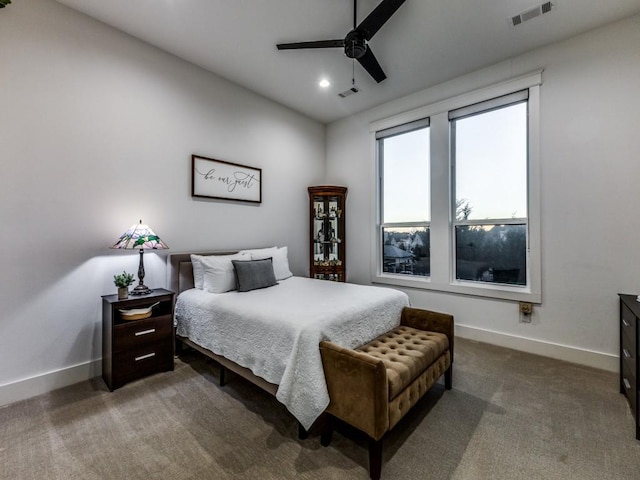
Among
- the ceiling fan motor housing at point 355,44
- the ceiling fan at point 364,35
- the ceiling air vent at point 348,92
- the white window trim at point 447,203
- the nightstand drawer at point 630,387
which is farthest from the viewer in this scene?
the ceiling air vent at point 348,92

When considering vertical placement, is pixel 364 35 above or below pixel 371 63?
below

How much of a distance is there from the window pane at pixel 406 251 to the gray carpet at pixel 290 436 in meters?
1.82

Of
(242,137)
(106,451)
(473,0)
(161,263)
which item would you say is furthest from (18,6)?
(473,0)

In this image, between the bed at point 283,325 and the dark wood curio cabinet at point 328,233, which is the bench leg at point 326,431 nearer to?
the bed at point 283,325

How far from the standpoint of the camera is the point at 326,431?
178 cm

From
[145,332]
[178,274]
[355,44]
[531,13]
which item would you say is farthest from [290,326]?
[531,13]

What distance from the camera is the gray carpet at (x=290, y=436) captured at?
1.58 metres

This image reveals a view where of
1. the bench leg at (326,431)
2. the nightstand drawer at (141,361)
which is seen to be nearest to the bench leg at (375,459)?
the bench leg at (326,431)

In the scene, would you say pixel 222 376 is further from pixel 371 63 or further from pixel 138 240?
pixel 371 63

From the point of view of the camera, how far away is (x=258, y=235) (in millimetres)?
4148

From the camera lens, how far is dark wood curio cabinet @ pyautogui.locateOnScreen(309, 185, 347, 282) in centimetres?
472

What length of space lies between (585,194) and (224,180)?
401 centimetres

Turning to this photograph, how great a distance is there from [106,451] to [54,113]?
2.71 m

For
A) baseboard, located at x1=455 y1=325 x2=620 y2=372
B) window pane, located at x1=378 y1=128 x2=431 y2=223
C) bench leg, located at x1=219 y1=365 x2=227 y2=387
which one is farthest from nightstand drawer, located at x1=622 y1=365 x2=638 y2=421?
bench leg, located at x1=219 y1=365 x2=227 y2=387
